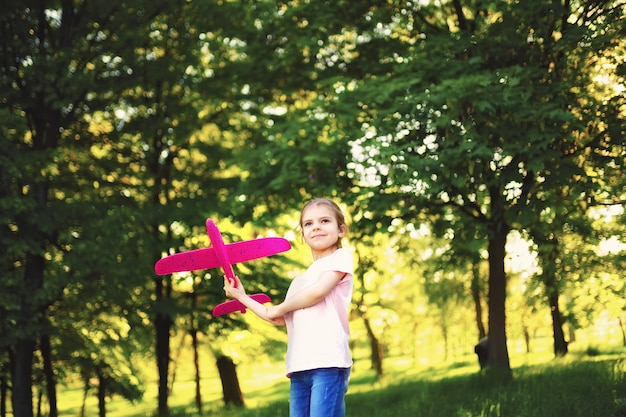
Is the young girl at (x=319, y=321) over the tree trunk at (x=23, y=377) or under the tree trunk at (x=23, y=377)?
over

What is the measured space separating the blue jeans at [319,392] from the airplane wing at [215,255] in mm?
562

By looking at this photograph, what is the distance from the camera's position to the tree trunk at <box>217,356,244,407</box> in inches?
718

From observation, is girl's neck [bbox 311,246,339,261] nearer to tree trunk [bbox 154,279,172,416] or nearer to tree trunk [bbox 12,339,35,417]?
tree trunk [bbox 12,339,35,417]

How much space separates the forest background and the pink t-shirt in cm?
561

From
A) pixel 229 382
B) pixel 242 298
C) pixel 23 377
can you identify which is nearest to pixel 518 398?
pixel 242 298

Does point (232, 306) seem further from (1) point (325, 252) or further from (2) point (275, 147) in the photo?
(2) point (275, 147)

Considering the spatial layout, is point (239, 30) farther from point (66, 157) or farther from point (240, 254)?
point (240, 254)

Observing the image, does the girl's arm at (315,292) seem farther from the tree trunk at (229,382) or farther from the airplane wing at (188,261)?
the tree trunk at (229,382)

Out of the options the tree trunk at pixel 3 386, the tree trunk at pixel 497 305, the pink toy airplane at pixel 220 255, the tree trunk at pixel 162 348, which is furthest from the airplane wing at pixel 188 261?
the tree trunk at pixel 162 348

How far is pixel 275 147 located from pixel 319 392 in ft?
25.7

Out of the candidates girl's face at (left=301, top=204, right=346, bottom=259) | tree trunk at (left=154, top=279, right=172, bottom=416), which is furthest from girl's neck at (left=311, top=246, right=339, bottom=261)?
tree trunk at (left=154, top=279, right=172, bottom=416)

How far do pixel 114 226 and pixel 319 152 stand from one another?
382 centimetres

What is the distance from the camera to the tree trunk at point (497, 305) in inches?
484

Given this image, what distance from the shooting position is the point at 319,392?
2875 mm
